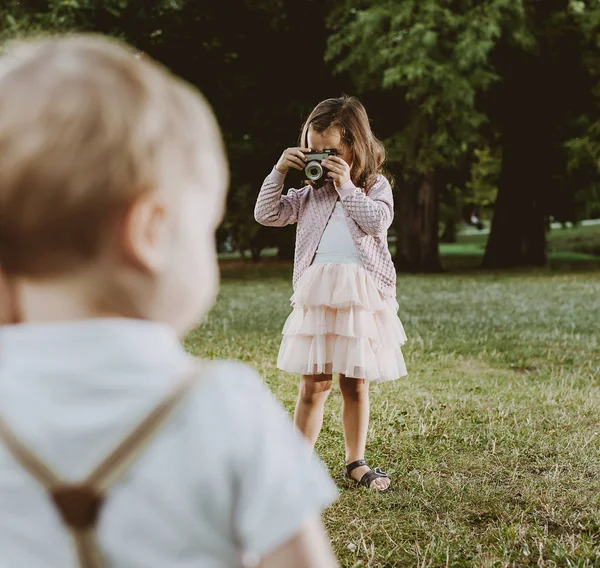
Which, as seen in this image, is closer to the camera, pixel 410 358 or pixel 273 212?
pixel 273 212

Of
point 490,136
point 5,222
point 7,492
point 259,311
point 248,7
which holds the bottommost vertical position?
point 259,311

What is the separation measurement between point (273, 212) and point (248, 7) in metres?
18.0

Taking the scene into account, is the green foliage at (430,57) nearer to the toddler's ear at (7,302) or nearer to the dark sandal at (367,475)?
the dark sandal at (367,475)

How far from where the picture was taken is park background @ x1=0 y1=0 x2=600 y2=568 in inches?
144

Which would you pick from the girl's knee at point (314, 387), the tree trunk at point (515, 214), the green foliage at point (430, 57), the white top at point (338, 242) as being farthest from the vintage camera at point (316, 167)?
the tree trunk at point (515, 214)

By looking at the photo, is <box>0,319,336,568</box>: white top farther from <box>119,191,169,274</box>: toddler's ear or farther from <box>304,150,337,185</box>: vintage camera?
<box>304,150,337,185</box>: vintage camera

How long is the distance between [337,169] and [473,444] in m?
1.75

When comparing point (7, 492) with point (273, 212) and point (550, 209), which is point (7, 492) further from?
point (550, 209)

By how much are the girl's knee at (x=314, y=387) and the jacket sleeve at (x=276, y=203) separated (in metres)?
0.73

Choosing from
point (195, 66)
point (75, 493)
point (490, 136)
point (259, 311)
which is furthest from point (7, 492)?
point (490, 136)

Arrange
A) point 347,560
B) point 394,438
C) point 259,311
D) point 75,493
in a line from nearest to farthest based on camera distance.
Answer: point 75,493
point 347,560
point 394,438
point 259,311

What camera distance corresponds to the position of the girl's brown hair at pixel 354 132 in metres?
3.98

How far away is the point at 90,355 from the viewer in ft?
3.28

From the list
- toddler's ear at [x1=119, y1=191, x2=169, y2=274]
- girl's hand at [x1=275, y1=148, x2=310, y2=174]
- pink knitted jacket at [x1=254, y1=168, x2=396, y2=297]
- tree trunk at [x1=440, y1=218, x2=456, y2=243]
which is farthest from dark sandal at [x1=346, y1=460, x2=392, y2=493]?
tree trunk at [x1=440, y1=218, x2=456, y2=243]
